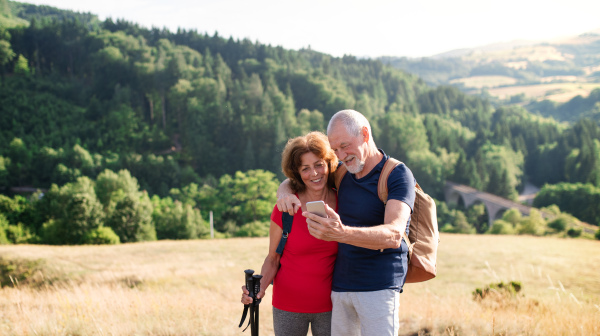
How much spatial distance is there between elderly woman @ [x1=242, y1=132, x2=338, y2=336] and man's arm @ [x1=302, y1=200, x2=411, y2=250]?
0.63m

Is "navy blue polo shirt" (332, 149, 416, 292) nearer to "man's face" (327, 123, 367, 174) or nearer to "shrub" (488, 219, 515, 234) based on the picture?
"man's face" (327, 123, 367, 174)

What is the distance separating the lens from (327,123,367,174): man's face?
10.1ft

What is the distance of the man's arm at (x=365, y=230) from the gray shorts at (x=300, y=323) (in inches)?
35.3

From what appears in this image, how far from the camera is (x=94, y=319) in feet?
17.7

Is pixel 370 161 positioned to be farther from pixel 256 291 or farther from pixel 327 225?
pixel 256 291

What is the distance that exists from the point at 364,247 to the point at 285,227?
72cm

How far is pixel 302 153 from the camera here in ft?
11.1

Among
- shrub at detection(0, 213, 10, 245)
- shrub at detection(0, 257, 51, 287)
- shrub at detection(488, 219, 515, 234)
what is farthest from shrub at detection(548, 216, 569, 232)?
shrub at detection(0, 213, 10, 245)

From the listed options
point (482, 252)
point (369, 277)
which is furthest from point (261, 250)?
point (369, 277)

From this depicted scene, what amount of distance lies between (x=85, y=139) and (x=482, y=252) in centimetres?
8835

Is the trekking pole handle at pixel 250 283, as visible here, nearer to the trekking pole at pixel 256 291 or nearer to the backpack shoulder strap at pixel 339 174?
the trekking pole at pixel 256 291

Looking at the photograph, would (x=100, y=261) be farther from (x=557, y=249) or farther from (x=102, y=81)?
(x=102, y=81)

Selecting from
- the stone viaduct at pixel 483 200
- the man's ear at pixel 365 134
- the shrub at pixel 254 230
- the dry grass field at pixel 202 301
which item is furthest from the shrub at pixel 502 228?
the man's ear at pixel 365 134

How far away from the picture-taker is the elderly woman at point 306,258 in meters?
3.35
